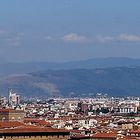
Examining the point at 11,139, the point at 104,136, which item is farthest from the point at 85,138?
the point at 11,139

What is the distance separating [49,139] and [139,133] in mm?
15610

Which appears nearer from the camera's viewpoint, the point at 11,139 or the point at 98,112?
the point at 11,139

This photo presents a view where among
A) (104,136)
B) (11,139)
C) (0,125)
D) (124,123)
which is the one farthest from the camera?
(124,123)

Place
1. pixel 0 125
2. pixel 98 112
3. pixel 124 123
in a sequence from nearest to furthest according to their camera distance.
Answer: pixel 0 125 < pixel 124 123 < pixel 98 112

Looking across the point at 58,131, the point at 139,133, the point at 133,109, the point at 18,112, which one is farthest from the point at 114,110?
the point at 58,131

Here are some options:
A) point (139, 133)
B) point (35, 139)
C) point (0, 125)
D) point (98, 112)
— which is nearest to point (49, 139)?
point (35, 139)

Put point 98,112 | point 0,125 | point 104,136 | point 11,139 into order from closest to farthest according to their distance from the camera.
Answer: point 11,139
point 104,136
point 0,125
point 98,112

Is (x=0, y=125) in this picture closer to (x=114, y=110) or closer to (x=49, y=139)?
(x=49, y=139)

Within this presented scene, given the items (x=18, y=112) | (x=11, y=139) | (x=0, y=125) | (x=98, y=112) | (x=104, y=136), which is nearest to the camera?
(x=11, y=139)

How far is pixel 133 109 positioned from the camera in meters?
196

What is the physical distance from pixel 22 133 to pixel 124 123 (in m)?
42.7

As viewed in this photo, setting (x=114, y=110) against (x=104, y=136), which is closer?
(x=104, y=136)

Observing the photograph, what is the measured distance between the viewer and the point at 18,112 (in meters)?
124

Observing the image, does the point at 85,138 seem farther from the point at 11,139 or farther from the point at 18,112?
the point at 18,112
